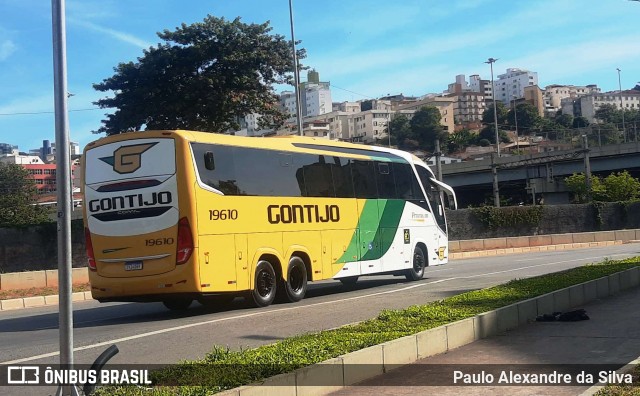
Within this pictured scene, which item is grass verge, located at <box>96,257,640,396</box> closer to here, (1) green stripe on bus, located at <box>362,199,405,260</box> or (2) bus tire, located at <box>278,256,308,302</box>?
(2) bus tire, located at <box>278,256,308,302</box>

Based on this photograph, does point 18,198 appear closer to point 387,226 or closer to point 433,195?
point 433,195

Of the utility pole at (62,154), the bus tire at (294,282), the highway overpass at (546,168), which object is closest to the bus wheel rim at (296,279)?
the bus tire at (294,282)

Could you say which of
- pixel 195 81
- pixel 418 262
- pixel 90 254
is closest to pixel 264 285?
pixel 90 254

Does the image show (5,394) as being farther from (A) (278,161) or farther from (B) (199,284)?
(A) (278,161)

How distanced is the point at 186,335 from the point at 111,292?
9.10 feet

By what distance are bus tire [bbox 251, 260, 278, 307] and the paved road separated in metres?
0.25

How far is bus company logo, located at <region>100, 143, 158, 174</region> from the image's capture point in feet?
43.8

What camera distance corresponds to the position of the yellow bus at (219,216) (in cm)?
1298

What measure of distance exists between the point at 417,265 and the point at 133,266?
402 inches

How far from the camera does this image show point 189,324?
40.8 ft

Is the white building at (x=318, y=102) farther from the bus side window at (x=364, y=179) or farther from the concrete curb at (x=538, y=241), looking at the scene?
the bus side window at (x=364, y=179)

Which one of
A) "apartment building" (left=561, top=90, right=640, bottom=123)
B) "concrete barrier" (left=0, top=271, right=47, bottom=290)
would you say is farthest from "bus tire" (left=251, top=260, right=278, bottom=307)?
"apartment building" (left=561, top=90, right=640, bottom=123)

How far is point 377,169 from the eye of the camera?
19094 millimetres

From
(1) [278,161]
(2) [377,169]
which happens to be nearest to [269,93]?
(2) [377,169]
